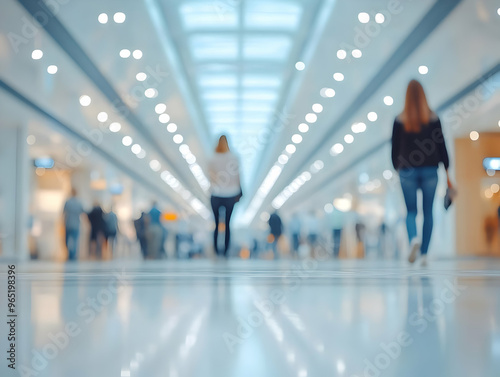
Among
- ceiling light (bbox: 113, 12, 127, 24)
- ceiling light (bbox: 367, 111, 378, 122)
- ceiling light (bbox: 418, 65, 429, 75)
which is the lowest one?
ceiling light (bbox: 367, 111, 378, 122)

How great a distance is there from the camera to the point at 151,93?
56.8 ft

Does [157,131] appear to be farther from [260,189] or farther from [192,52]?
[260,189]

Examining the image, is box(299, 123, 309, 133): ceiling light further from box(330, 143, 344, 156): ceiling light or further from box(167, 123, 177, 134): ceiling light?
box(167, 123, 177, 134): ceiling light

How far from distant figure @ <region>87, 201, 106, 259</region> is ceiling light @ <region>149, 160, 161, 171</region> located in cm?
1024

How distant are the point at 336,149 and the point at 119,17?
15988 millimetres

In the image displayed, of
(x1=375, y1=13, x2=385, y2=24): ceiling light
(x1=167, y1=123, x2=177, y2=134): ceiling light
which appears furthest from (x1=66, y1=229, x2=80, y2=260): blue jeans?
(x1=375, y1=13, x2=385, y2=24): ceiling light

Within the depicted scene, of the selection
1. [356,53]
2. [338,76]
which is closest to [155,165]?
[338,76]

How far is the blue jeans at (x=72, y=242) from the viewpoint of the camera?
52.3 feet

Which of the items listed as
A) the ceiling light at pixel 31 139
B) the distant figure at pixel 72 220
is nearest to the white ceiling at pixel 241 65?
the ceiling light at pixel 31 139

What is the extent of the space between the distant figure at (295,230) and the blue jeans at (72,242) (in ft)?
25.9

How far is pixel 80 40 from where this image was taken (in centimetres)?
1238

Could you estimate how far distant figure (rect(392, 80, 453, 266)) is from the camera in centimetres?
692

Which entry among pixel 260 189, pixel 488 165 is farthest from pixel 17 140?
pixel 260 189

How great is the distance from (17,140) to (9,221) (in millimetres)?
2534
